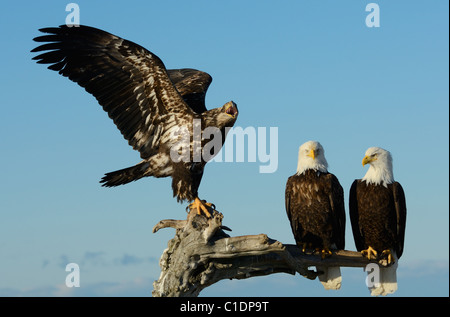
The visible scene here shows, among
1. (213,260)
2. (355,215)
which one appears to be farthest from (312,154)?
(213,260)

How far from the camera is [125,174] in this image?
386 inches

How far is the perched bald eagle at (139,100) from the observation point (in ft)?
30.5

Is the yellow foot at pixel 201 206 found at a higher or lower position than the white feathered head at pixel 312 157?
lower

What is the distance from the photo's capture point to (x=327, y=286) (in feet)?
29.6

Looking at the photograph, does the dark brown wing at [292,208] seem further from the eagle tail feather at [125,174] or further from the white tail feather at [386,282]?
the eagle tail feather at [125,174]

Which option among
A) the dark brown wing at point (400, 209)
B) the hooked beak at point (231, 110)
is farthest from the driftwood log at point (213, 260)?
the hooked beak at point (231, 110)

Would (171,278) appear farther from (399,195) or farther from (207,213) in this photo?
(399,195)

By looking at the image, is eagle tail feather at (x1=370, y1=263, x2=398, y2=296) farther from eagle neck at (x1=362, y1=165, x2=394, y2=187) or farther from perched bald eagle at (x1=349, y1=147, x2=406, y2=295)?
eagle neck at (x1=362, y1=165, x2=394, y2=187)

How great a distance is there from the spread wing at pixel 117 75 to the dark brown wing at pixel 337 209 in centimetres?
245

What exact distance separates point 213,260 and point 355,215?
211 centimetres

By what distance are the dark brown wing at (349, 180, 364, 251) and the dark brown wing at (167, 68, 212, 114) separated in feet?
10.6

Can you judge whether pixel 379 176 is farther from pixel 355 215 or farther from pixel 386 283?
pixel 386 283

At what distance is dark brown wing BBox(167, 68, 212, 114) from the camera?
11156 millimetres
